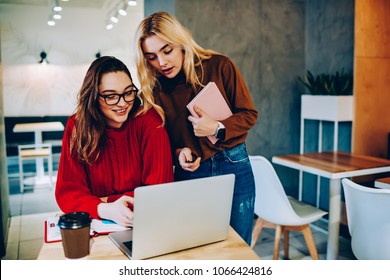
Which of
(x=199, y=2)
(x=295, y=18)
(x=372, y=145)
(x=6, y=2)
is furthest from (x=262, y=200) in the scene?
(x=6, y=2)

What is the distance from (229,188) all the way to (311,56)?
280cm

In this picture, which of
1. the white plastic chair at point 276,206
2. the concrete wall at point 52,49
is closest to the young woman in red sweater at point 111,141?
the concrete wall at point 52,49

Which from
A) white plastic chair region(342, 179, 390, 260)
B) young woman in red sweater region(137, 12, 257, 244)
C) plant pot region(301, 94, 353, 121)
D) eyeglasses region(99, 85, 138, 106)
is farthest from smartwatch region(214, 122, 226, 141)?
plant pot region(301, 94, 353, 121)

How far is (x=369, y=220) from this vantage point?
1837 millimetres

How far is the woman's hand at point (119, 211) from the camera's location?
1.29m

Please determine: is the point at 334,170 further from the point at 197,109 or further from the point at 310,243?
the point at 197,109

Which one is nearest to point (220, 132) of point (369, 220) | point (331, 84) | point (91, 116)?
point (91, 116)

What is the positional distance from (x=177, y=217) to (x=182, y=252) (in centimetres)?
12

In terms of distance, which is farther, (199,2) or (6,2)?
(199,2)

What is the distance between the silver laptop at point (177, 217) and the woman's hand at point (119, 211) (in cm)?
6

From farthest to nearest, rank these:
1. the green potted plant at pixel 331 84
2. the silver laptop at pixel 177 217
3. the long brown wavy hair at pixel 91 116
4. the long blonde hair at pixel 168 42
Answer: the green potted plant at pixel 331 84
the long blonde hair at pixel 168 42
the long brown wavy hair at pixel 91 116
the silver laptop at pixel 177 217

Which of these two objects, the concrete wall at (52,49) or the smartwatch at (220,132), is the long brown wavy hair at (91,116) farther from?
the concrete wall at (52,49)
